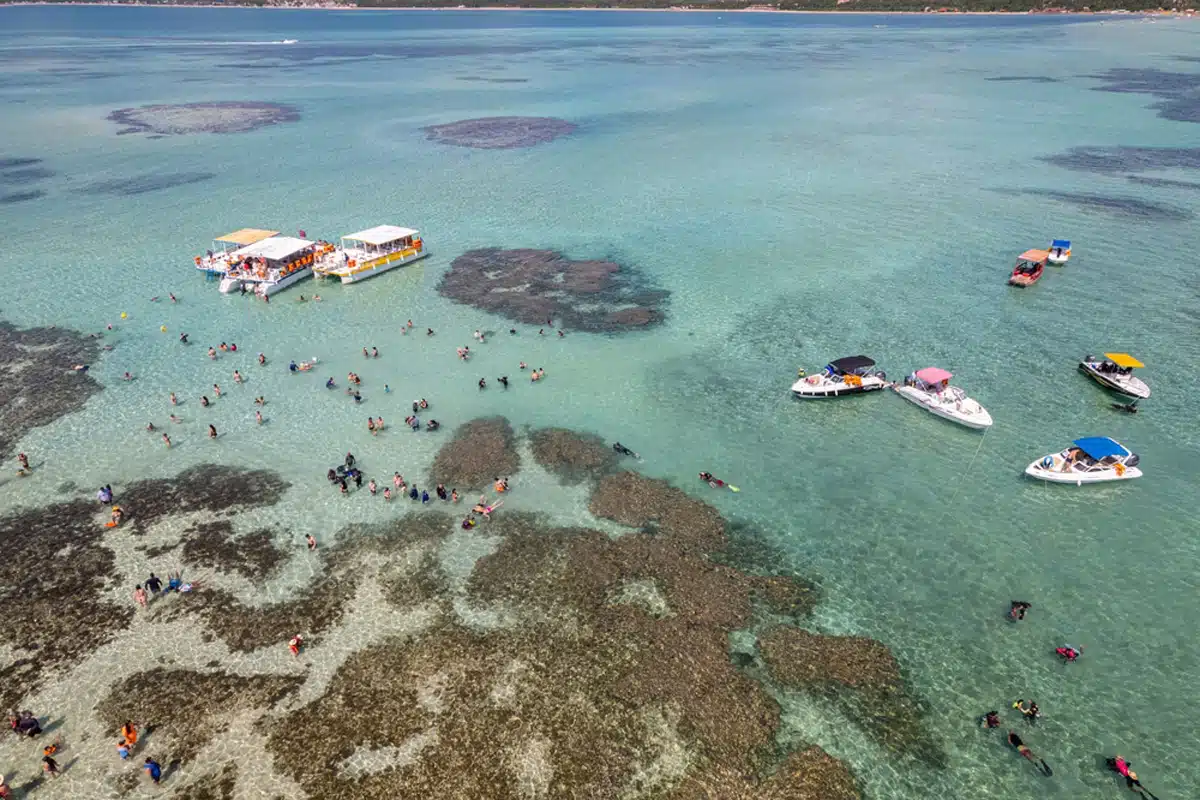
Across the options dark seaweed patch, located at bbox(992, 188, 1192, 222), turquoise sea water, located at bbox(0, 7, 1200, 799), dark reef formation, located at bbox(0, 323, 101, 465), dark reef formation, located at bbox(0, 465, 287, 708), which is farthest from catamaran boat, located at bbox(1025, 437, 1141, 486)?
dark reef formation, located at bbox(0, 323, 101, 465)

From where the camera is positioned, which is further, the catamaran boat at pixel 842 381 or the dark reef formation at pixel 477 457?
the catamaran boat at pixel 842 381

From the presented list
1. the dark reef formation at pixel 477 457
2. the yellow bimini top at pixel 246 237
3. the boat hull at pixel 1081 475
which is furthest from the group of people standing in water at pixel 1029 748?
the yellow bimini top at pixel 246 237

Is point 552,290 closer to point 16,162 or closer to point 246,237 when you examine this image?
point 246,237

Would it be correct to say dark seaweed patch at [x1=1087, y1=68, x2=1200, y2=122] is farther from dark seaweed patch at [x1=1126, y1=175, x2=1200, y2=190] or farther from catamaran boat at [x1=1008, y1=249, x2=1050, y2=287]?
catamaran boat at [x1=1008, y1=249, x2=1050, y2=287]

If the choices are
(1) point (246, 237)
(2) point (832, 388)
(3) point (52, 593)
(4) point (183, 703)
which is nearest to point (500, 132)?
(1) point (246, 237)

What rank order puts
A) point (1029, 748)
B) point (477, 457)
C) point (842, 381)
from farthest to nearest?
point (842, 381), point (477, 457), point (1029, 748)

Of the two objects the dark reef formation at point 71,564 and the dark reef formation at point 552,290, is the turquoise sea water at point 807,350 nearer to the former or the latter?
the dark reef formation at point 71,564

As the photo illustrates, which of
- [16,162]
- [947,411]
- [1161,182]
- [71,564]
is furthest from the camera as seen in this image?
[16,162]
